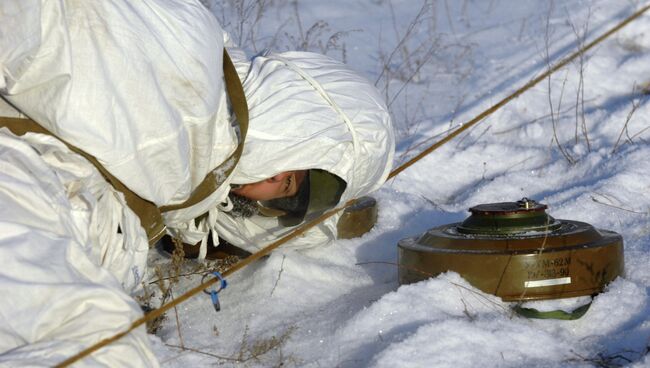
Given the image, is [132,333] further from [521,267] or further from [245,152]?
[521,267]

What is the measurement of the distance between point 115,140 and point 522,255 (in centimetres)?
114

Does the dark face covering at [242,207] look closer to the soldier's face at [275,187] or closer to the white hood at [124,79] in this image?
the soldier's face at [275,187]

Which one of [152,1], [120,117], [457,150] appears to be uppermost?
[152,1]

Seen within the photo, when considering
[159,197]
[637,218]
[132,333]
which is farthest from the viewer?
[637,218]

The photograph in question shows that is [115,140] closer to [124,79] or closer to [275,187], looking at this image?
[124,79]

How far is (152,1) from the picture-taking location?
250 cm

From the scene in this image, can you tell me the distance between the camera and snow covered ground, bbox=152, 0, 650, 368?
264 centimetres

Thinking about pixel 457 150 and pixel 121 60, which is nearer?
pixel 121 60

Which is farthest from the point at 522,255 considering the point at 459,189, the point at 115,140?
the point at 459,189

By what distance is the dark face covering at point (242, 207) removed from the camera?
3170mm

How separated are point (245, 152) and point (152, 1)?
1.81ft

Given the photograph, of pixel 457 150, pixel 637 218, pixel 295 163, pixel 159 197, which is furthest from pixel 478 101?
pixel 159 197

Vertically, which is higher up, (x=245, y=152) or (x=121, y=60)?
(x=121, y=60)

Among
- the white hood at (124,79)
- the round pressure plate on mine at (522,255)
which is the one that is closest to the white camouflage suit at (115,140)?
the white hood at (124,79)
